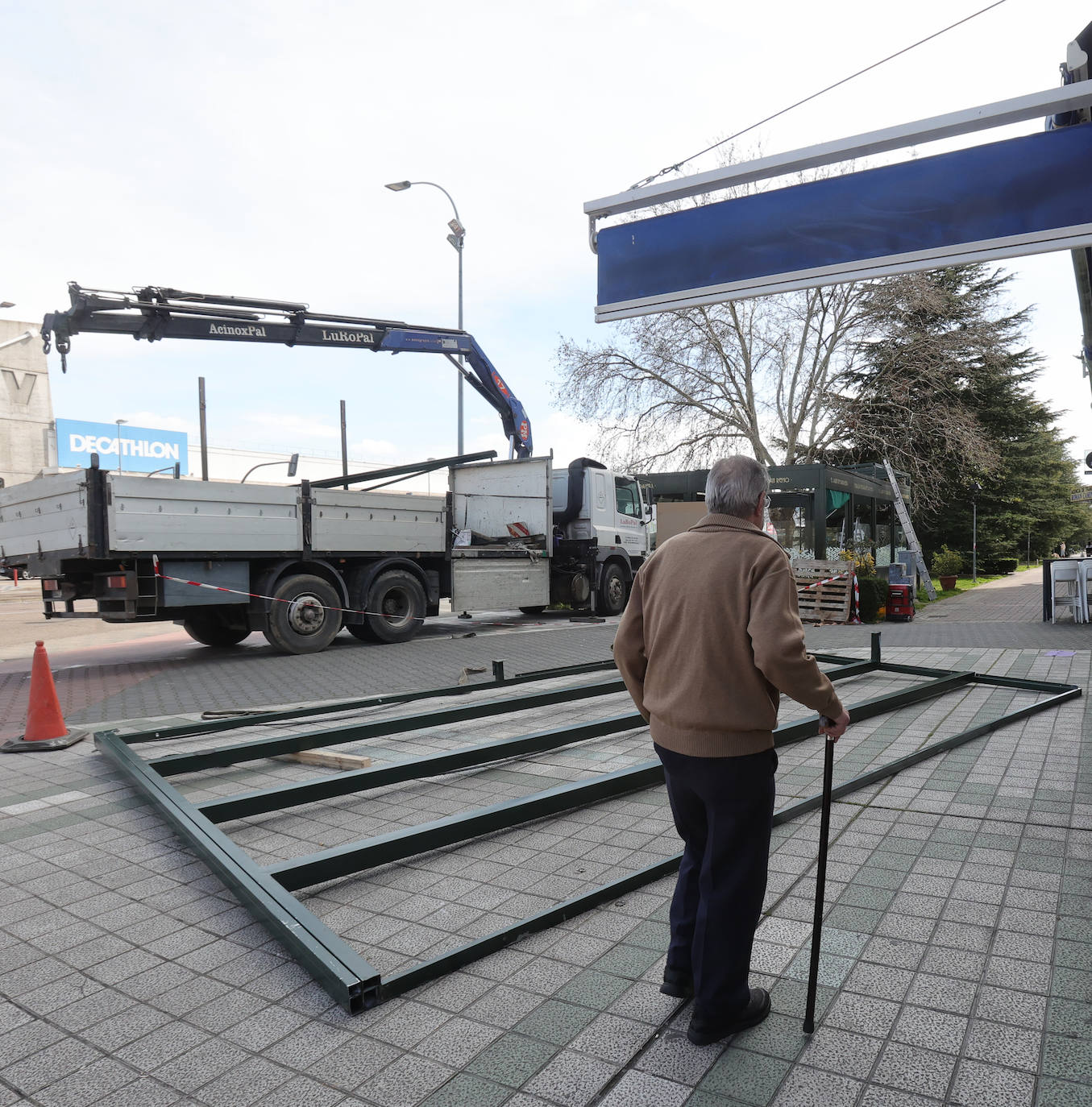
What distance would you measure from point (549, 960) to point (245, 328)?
1155 centimetres

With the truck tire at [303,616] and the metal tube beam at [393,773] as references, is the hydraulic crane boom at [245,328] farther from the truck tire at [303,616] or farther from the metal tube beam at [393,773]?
the metal tube beam at [393,773]

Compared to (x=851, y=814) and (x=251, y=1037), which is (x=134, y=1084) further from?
(x=851, y=814)

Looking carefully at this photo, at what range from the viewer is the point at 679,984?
9.19 feet

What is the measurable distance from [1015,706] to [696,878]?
19.5ft

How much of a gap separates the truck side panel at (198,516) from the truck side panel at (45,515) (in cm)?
36

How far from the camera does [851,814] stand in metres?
4.66

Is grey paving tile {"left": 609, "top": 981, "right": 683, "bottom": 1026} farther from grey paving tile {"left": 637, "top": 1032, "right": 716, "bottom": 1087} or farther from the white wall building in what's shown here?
the white wall building

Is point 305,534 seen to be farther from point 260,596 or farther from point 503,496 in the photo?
point 503,496

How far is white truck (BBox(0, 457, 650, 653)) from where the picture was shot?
403 inches

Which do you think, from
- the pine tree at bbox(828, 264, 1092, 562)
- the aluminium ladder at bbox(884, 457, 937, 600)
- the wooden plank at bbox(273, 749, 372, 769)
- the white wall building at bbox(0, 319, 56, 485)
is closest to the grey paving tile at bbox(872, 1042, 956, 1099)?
the wooden plank at bbox(273, 749, 372, 769)

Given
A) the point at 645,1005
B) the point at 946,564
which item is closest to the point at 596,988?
the point at 645,1005

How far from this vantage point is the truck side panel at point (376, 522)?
39.3ft

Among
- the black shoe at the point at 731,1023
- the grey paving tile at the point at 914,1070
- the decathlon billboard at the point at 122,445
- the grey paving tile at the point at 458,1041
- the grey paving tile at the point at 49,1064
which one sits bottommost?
the grey paving tile at the point at 49,1064

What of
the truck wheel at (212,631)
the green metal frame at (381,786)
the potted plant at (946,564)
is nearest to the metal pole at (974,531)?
the potted plant at (946,564)
